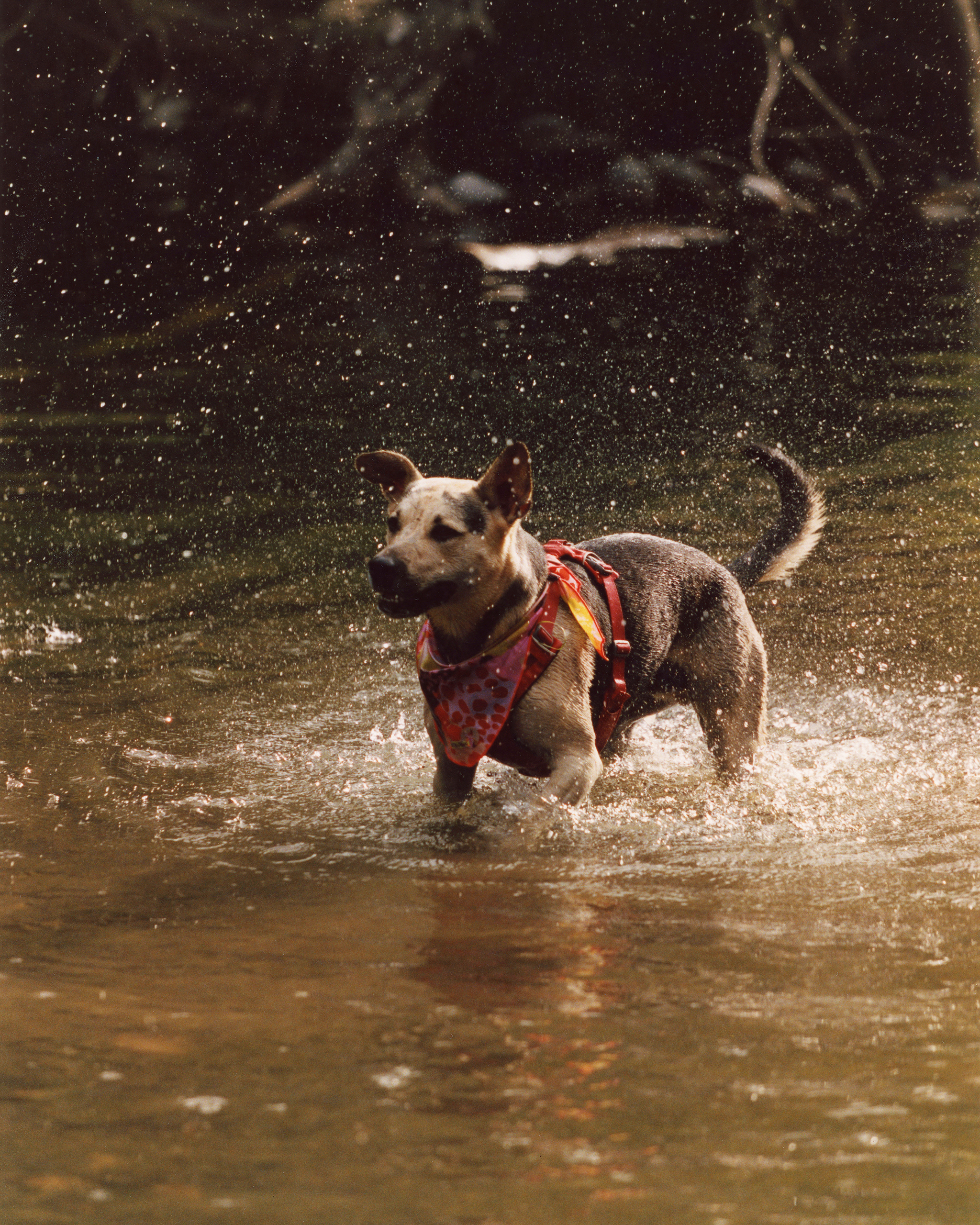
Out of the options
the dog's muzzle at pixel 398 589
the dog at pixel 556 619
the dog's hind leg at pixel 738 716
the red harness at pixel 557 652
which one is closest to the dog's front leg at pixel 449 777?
the dog at pixel 556 619

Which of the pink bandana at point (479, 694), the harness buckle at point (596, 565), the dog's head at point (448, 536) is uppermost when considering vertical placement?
the dog's head at point (448, 536)

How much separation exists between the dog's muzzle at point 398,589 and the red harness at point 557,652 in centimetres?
46

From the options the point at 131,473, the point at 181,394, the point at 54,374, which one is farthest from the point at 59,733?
the point at 54,374

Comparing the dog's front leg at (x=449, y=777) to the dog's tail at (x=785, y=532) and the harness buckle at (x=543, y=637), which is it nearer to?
the harness buckle at (x=543, y=637)

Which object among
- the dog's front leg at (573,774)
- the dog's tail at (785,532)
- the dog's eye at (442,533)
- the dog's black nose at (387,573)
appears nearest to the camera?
the dog's black nose at (387,573)

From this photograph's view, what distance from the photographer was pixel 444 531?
4.31 m

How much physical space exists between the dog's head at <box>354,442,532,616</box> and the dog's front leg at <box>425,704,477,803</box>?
22.9 inches

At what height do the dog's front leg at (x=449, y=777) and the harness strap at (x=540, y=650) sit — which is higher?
the harness strap at (x=540, y=650)

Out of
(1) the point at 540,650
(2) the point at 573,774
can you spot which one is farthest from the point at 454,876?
(1) the point at 540,650

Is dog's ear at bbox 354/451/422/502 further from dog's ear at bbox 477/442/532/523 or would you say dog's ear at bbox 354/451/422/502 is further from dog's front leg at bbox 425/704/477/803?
dog's front leg at bbox 425/704/477/803

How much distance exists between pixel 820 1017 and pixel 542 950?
2.54 feet

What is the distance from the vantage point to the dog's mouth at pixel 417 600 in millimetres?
4176

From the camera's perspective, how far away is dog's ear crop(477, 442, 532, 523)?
432cm

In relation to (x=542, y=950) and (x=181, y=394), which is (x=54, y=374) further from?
(x=542, y=950)
